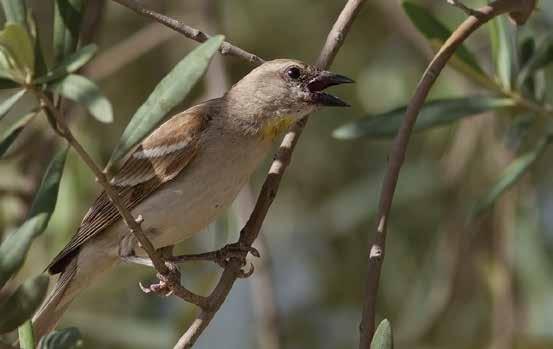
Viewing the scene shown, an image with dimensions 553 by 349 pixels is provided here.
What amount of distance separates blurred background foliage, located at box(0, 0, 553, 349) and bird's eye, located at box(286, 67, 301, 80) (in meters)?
0.32

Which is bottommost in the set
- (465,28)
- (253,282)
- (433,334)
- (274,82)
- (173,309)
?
(433,334)

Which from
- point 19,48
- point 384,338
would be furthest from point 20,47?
point 384,338

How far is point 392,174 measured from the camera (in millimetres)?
2551

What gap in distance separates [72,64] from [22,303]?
50 cm

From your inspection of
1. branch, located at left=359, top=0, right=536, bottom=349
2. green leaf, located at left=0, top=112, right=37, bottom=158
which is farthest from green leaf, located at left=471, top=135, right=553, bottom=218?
green leaf, located at left=0, top=112, right=37, bottom=158

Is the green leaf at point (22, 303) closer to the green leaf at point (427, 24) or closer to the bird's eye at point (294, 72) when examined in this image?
the green leaf at point (427, 24)

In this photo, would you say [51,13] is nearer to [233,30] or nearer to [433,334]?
[233,30]

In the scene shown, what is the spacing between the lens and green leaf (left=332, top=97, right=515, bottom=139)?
10.5 ft

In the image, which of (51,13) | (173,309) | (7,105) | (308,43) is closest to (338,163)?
(308,43)

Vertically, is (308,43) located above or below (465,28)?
below

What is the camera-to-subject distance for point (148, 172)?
3.56 metres

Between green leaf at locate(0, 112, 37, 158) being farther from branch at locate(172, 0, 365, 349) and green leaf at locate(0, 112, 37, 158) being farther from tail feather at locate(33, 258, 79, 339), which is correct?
tail feather at locate(33, 258, 79, 339)

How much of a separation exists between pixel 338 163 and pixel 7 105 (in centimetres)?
349

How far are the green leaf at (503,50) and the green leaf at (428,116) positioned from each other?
0.08m
